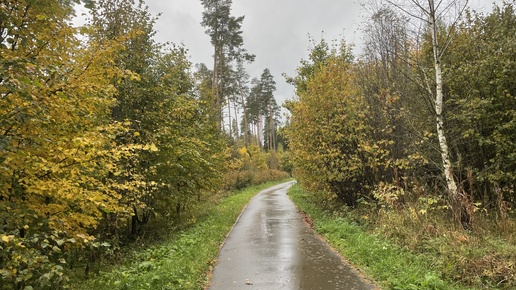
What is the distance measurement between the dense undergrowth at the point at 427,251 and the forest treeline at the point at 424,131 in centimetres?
4

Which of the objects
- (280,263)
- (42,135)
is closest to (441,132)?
(280,263)

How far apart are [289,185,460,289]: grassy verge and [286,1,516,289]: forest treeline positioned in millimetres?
456

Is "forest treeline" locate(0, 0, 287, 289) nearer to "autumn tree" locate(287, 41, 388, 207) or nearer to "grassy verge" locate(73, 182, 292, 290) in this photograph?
"grassy verge" locate(73, 182, 292, 290)

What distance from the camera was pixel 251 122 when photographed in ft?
227

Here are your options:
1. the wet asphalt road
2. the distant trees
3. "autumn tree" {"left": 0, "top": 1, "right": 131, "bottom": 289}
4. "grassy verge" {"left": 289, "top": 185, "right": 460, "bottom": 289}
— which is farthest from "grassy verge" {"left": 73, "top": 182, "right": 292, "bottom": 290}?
the distant trees

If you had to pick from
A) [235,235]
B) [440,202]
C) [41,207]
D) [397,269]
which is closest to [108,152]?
[41,207]

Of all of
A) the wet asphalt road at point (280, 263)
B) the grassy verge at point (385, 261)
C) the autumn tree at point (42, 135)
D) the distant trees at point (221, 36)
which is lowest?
the wet asphalt road at point (280, 263)

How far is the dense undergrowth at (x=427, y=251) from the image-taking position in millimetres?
5742

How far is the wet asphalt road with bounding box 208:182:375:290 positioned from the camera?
629 centimetres

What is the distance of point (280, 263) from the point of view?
7.65 m

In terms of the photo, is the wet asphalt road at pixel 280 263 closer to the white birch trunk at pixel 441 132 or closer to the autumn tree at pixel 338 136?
the autumn tree at pixel 338 136

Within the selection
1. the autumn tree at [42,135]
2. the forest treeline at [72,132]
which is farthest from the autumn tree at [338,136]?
the autumn tree at [42,135]

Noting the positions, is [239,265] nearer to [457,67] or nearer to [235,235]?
[235,235]

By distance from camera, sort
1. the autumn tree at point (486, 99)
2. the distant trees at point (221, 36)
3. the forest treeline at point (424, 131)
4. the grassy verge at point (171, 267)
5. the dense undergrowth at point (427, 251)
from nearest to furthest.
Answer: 1. the dense undergrowth at point (427, 251)
2. the grassy verge at point (171, 267)
3. the forest treeline at point (424, 131)
4. the autumn tree at point (486, 99)
5. the distant trees at point (221, 36)
